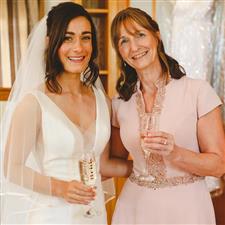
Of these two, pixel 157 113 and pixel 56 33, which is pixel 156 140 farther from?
pixel 56 33

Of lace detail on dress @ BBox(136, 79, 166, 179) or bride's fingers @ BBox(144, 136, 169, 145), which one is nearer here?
bride's fingers @ BBox(144, 136, 169, 145)

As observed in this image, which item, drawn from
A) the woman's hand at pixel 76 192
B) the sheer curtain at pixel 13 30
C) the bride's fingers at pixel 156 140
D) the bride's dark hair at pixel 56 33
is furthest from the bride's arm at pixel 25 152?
the sheer curtain at pixel 13 30

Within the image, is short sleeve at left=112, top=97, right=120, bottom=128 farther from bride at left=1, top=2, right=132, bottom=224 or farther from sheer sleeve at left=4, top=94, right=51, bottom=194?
sheer sleeve at left=4, top=94, right=51, bottom=194

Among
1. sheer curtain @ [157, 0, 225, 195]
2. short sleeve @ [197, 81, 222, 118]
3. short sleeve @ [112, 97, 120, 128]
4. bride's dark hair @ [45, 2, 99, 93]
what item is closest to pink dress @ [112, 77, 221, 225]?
short sleeve @ [197, 81, 222, 118]

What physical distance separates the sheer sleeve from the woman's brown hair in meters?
0.41

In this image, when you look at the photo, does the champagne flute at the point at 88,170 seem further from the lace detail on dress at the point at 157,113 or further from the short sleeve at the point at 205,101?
the short sleeve at the point at 205,101

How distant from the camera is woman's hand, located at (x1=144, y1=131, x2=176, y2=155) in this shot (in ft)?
4.25

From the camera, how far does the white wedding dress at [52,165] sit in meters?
1.44

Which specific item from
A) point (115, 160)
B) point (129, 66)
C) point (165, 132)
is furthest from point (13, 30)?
point (165, 132)

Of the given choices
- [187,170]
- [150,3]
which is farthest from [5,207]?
[150,3]

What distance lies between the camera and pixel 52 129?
1438 mm

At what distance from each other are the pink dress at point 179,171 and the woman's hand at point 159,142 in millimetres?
171

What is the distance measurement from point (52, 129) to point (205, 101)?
0.55 metres

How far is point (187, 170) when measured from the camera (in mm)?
1489
